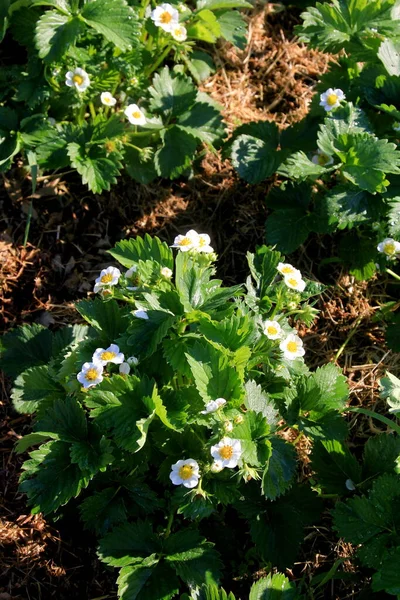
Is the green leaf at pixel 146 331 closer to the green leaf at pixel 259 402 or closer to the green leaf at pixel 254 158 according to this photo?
the green leaf at pixel 259 402

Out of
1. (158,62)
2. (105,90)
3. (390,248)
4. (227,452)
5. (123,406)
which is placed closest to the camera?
(227,452)

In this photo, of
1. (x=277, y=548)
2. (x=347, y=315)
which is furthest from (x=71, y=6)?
(x=277, y=548)

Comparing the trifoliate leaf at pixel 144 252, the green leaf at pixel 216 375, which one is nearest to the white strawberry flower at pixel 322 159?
the trifoliate leaf at pixel 144 252

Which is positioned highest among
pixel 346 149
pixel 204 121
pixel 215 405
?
pixel 346 149

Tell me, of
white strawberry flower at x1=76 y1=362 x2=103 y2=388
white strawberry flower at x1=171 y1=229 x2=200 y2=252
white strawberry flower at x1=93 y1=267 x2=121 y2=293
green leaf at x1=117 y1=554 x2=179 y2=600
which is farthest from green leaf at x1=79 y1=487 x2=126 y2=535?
white strawberry flower at x1=171 y1=229 x2=200 y2=252

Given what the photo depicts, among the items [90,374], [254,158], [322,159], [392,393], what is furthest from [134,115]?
[392,393]

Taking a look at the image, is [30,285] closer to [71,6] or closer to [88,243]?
[88,243]

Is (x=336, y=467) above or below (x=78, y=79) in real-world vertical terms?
below

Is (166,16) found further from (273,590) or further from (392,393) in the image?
(273,590)
